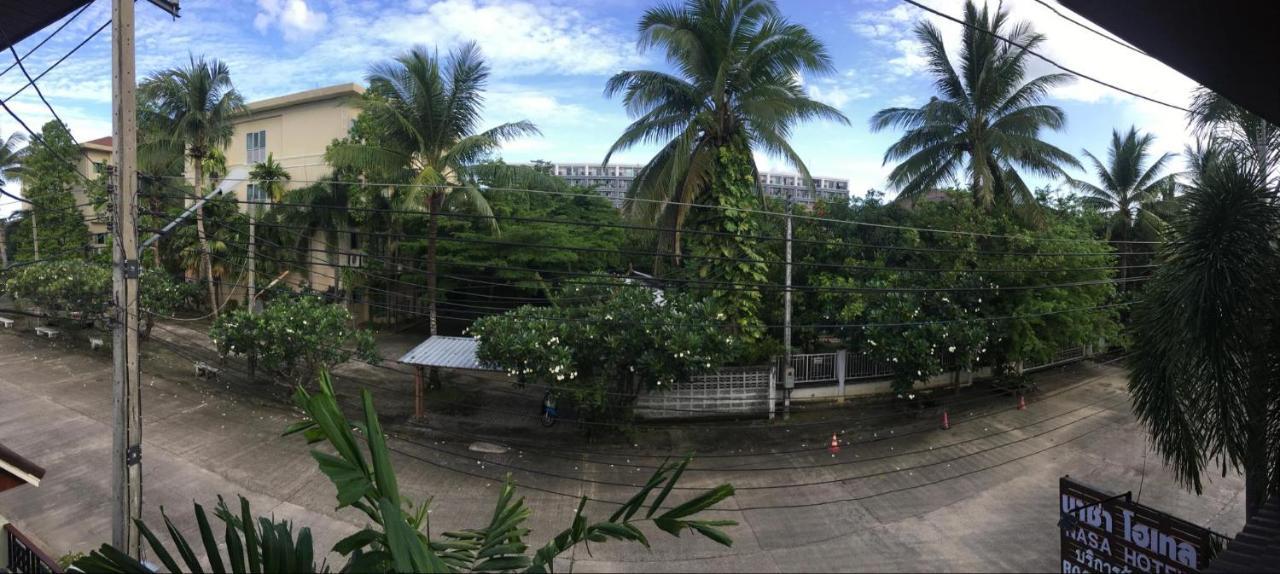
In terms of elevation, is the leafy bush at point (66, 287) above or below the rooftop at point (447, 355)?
above

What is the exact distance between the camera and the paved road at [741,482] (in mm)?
8047

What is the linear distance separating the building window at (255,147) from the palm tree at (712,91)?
725 inches

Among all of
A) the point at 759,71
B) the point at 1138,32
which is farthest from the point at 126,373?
the point at 759,71

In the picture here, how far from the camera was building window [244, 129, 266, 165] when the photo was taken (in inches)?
927

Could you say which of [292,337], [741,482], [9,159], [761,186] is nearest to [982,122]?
[761,186]

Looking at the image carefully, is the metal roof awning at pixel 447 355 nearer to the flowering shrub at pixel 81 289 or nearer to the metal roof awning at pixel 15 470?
the metal roof awning at pixel 15 470

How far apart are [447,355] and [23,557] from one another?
6.94 meters

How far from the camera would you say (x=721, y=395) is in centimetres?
1288

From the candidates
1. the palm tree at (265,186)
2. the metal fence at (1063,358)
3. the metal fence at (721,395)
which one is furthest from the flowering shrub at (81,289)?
the metal fence at (1063,358)

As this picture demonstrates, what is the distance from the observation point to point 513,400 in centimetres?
1419

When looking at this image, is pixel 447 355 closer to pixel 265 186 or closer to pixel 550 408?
pixel 550 408

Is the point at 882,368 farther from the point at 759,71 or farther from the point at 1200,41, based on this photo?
the point at 1200,41

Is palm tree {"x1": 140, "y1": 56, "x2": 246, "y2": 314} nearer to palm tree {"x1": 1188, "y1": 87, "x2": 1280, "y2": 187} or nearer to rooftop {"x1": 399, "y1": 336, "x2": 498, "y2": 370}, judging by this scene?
rooftop {"x1": 399, "y1": 336, "x2": 498, "y2": 370}

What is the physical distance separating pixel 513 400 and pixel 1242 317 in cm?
1215
